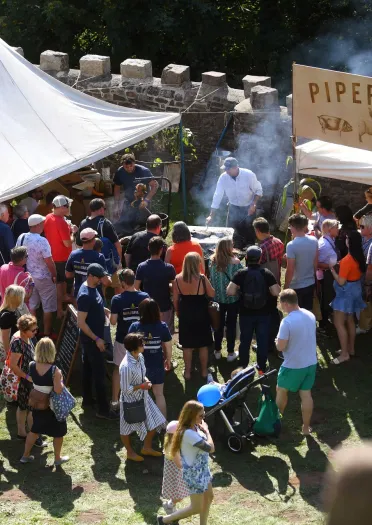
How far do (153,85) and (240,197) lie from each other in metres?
4.32

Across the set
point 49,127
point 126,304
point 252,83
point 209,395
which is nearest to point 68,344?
point 126,304

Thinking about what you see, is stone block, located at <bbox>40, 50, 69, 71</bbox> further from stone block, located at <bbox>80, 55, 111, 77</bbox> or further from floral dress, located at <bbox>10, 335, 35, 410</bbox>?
floral dress, located at <bbox>10, 335, 35, 410</bbox>

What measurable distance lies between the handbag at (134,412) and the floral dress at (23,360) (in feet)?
2.92

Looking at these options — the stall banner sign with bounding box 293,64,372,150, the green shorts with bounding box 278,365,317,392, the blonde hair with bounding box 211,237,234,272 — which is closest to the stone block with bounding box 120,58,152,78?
the stall banner sign with bounding box 293,64,372,150

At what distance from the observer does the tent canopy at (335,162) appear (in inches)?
363

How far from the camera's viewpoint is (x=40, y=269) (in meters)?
8.85

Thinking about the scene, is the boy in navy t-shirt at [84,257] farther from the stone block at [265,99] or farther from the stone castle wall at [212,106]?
the stone block at [265,99]

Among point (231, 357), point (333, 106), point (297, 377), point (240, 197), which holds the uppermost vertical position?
point (333, 106)

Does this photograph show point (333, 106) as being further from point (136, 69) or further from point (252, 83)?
point (136, 69)

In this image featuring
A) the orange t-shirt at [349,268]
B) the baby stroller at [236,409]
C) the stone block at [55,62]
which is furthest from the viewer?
the stone block at [55,62]

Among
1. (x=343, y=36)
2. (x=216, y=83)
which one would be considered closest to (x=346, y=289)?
(x=216, y=83)

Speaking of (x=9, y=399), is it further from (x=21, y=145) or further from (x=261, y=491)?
(x=21, y=145)

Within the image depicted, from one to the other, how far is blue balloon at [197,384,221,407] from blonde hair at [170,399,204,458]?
1033mm

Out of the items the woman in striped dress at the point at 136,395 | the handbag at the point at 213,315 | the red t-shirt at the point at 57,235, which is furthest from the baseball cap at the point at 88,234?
the woman in striped dress at the point at 136,395
